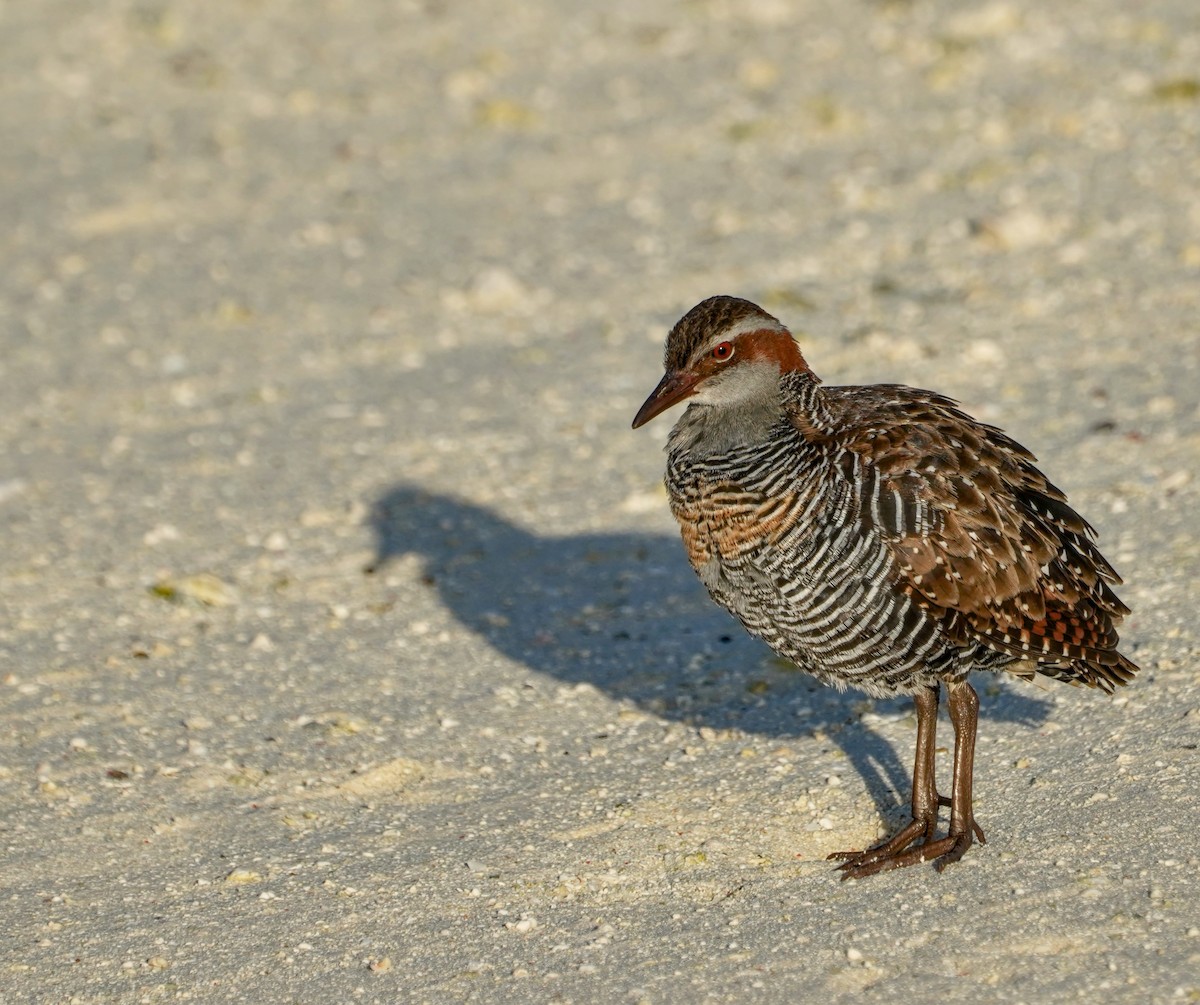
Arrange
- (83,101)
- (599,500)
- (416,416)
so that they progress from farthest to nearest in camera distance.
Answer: (83,101)
(416,416)
(599,500)

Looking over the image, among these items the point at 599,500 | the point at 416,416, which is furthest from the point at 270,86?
the point at 599,500

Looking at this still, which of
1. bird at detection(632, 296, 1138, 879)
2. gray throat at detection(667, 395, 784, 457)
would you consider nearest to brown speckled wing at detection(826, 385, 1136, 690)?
bird at detection(632, 296, 1138, 879)

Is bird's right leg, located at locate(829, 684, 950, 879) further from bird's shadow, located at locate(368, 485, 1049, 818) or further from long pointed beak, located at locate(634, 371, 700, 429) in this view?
long pointed beak, located at locate(634, 371, 700, 429)

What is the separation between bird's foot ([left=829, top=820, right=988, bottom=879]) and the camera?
19.3ft

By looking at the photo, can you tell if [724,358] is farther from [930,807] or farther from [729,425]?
[930,807]

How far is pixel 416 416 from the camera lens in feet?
33.1

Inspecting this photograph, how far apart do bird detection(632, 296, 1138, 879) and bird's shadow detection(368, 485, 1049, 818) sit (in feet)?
2.33

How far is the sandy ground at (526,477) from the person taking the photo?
577cm

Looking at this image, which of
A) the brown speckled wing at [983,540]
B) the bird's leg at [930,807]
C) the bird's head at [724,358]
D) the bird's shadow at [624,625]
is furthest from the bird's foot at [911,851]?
the bird's head at [724,358]

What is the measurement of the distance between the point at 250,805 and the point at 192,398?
14.2 feet

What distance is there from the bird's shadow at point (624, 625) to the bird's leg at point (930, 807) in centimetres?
32

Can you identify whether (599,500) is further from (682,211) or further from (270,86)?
(270,86)

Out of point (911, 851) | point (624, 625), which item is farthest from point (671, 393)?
point (624, 625)

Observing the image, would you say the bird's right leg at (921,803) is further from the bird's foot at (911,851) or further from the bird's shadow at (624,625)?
the bird's shadow at (624,625)
